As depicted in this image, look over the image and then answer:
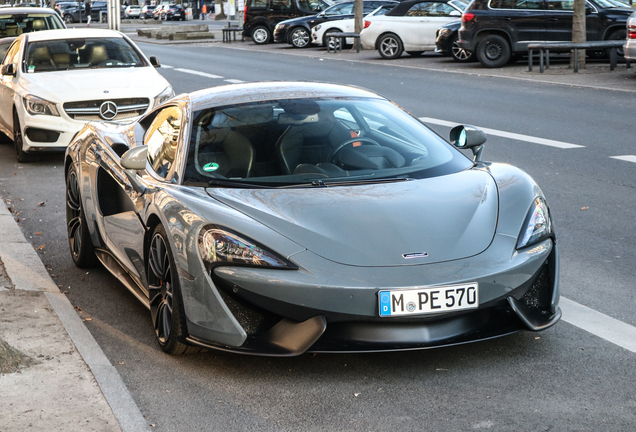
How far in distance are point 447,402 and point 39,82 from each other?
342 inches

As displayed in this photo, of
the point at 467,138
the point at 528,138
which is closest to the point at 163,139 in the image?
the point at 467,138

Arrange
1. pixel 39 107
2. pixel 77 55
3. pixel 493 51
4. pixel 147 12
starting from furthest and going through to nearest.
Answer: pixel 147 12 → pixel 493 51 → pixel 77 55 → pixel 39 107

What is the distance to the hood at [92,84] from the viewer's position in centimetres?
1077

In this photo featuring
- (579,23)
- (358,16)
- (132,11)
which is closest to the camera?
(579,23)

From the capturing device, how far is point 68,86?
35.9ft

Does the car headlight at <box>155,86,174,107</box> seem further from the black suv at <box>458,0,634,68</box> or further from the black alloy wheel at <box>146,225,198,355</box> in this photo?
the black suv at <box>458,0,634,68</box>

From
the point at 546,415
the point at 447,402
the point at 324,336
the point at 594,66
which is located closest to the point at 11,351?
the point at 324,336

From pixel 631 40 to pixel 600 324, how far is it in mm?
13386

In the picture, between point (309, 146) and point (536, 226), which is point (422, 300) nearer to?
point (536, 226)

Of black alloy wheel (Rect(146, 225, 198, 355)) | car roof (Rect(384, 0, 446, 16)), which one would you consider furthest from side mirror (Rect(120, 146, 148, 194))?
car roof (Rect(384, 0, 446, 16))

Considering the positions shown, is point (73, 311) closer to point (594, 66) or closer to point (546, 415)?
point (546, 415)

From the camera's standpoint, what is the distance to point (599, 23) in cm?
2061

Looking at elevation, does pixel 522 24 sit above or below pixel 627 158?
above

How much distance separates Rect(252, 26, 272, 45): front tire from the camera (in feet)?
119
